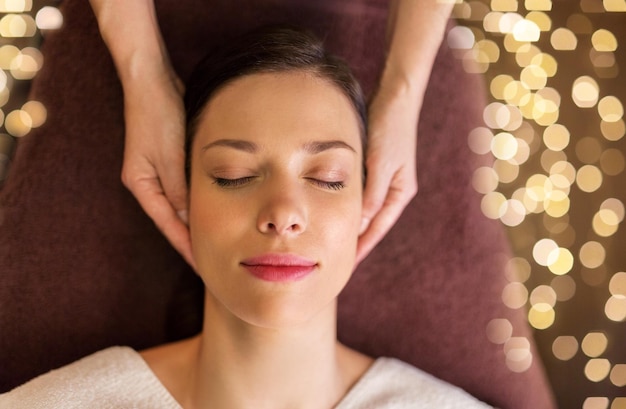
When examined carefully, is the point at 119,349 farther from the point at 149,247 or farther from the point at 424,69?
the point at 424,69

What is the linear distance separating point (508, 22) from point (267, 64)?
823 millimetres

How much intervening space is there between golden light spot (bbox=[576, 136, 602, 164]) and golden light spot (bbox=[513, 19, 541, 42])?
11.1 inches

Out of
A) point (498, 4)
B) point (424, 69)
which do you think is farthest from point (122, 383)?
point (498, 4)

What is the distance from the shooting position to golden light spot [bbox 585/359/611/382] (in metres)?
1.52

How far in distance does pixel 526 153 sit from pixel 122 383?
106 cm

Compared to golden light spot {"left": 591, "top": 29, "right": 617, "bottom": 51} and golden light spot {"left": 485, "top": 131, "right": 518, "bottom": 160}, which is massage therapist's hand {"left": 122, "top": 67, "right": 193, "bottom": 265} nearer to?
golden light spot {"left": 485, "top": 131, "right": 518, "bottom": 160}

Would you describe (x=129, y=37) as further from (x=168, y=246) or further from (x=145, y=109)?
(x=168, y=246)

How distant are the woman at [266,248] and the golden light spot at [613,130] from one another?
0.79 m

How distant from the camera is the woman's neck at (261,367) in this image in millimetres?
980

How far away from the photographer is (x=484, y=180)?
1.30 metres

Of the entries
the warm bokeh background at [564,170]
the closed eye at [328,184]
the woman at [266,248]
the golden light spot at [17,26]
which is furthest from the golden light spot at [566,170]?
the golden light spot at [17,26]

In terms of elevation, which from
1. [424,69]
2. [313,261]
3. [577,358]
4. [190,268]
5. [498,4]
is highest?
[498,4]

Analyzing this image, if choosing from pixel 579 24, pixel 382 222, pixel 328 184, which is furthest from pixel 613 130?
pixel 328 184

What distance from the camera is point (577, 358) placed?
1.54 metres
